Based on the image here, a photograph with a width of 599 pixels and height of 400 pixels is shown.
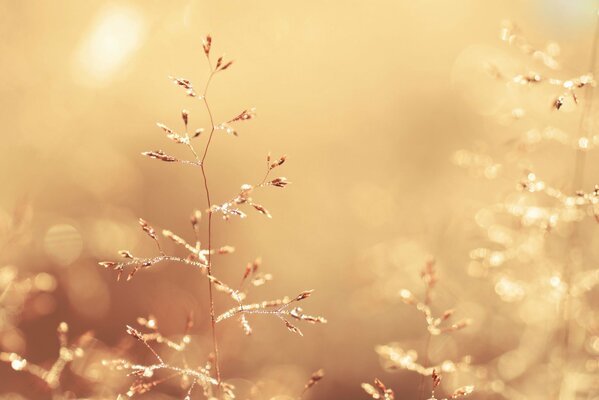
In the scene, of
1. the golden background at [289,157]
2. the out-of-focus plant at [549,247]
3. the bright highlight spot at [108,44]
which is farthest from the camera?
the bright highlight spot at [108,44]

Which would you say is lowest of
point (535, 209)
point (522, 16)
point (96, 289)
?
point (96, 289)

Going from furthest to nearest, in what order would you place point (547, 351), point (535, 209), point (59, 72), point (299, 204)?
point (299, 204)
point (59, 72)
point (547, 351)
point (535, 209)

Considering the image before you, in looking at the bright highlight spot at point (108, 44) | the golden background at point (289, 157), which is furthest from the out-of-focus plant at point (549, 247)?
the bright highlight spot at point (108, 44)

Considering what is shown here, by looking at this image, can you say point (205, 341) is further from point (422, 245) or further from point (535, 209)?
point (535, 209)

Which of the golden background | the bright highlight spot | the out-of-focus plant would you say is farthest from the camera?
the bright highlight spot

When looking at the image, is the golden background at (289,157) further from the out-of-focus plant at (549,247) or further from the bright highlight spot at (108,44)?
the out-of-focus plant at (549,247)

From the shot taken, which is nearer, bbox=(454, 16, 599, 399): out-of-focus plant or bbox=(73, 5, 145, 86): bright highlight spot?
bbox=(454, 16, 599, 399): out-of-focus plant

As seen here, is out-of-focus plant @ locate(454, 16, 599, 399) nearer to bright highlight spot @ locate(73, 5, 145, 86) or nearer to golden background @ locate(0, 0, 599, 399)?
golden background @ locate(0, 0, 599, 399)

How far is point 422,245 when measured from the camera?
181 inches

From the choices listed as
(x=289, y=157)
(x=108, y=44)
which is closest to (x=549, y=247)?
(x=289, y=157)

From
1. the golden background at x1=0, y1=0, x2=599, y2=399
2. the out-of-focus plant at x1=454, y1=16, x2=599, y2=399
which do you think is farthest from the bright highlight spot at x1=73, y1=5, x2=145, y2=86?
the out-of-focus plant at x1=454, y1=16, x2=599, y2=399

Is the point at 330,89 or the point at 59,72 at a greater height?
the point at 330,89

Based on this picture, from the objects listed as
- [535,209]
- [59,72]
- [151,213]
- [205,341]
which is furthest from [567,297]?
[59,72]

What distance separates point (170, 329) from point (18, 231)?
6.31ft
